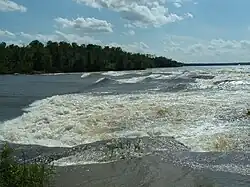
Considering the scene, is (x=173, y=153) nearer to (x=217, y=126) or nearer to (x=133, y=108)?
(x=217, y=126)

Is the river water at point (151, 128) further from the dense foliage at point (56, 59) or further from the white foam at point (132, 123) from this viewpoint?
the dense foliage at point (56, 59)

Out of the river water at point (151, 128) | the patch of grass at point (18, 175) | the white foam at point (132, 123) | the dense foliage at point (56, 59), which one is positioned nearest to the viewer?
the patch of grass at point (18, 175)

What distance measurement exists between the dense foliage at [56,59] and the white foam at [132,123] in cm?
9450

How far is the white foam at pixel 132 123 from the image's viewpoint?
1409 centimetres

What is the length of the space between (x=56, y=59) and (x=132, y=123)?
105 m

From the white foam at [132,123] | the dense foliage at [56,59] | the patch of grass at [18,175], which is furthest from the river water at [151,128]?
the dense foliage at [56,59]

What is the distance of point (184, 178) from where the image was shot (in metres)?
9.32

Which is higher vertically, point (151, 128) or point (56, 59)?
point (56, 59)

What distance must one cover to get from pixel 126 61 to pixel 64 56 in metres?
20.6

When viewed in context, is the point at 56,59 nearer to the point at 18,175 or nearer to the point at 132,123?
the point at 132,123

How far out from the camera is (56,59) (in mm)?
119062

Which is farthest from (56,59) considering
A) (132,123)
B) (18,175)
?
(18,175)

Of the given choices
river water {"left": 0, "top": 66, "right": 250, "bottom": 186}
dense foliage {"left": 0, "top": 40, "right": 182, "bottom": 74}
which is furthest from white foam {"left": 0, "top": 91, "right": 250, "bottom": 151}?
dense foliage {"left": 0, "top": 40, "right": 182, "bottom": 74}

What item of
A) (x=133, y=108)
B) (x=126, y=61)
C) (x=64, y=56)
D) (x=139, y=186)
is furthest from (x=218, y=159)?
(x=126, y=61)
